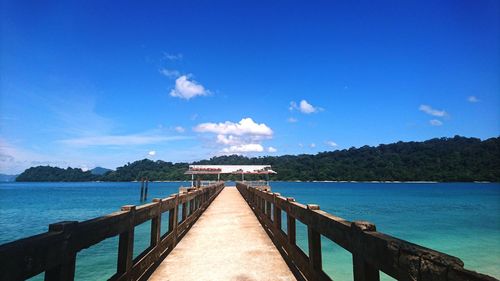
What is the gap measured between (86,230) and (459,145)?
194 metres

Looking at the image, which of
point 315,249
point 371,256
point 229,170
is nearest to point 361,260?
point 371,256

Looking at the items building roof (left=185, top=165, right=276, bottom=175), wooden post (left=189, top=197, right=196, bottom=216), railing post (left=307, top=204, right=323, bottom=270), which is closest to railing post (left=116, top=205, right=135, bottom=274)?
railing post (left=307, top=204, right=323, bottom=270)

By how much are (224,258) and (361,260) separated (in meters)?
3.62

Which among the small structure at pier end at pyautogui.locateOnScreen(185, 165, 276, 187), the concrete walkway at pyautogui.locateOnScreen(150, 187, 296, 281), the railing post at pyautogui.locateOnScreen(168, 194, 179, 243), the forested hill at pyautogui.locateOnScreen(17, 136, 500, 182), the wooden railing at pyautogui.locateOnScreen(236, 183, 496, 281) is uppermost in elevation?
the forested hill at pyautogui.locateOnScreen(17, 136, 500, 182)

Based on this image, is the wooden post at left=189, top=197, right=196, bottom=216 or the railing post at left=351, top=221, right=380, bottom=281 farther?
the wooden post at left=189, top=197, right=196, bottom=216

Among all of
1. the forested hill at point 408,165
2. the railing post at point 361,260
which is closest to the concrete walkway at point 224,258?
the railing post at point 361,260

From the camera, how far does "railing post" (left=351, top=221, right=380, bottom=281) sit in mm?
2674

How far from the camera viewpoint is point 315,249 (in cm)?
403

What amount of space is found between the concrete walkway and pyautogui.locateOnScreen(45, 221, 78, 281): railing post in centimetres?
220

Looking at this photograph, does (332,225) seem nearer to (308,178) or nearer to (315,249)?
(315,249)

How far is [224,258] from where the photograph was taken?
19.2 ft

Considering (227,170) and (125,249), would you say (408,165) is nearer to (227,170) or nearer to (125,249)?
(227,170)

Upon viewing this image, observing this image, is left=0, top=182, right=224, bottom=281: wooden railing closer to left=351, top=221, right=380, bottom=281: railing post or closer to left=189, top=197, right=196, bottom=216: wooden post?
left=351, top=221, right=380, bottom=281: railing post

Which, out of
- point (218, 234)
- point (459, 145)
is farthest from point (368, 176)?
point (218, 234)
